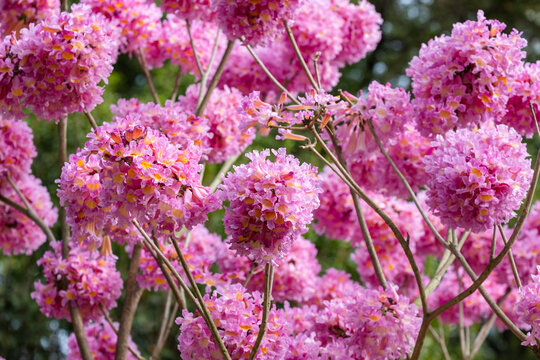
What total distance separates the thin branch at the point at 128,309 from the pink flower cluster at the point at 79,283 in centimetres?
10

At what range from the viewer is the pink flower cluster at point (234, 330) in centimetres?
179

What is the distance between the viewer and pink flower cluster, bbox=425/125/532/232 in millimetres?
1736

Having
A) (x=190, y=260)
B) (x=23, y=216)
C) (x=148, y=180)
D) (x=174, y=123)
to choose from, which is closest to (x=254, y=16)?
(x=174, y=123)

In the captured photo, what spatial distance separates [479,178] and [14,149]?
1777 millimetres

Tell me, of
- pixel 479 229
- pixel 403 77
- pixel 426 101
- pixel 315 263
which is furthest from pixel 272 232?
pixel 403 77

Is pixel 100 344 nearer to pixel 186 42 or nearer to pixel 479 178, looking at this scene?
pixel 186 42

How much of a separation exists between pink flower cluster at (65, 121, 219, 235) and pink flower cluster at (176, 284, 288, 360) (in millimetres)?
283

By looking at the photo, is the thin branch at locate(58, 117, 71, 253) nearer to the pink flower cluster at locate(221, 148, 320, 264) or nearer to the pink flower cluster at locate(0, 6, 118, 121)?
the pink flower cluster at locate(0, 6, 118, 121)

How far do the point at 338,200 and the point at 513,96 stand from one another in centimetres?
98

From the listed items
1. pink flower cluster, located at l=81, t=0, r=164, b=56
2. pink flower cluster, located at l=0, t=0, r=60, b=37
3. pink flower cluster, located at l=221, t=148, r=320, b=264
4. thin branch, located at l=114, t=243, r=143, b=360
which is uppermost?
pink flower cluster, located at l=81, t=0, r=164, b=56

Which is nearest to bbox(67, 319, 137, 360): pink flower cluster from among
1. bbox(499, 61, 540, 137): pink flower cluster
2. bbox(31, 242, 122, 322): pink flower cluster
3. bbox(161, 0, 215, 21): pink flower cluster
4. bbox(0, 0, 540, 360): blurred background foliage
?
bbox(31, 242, 122, 322): pink flower cluster

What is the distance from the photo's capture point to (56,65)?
81.0 inches

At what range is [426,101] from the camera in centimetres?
214

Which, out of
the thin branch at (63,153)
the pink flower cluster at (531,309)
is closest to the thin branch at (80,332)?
the thin branch at (63,153)
